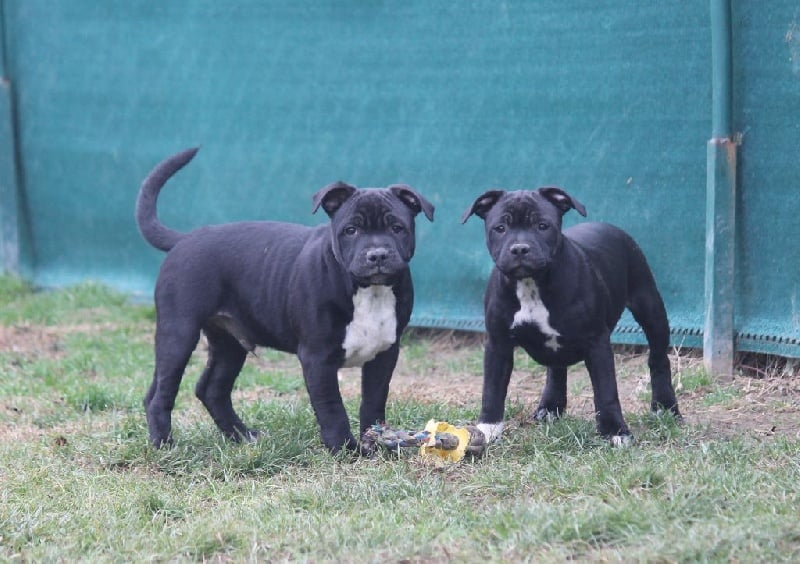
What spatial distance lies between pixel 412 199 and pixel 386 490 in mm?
1583

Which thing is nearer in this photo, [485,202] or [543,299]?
[543,299]

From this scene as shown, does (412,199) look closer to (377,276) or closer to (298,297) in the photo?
(377,276)

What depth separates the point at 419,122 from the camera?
9039 mm

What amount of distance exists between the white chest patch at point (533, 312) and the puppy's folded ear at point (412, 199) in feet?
1.86

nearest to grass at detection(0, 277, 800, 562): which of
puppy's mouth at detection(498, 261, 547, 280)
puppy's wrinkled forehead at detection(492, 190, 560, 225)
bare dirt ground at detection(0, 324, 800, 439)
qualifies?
bare dirt ground at detection(0, 324, 800, 439)

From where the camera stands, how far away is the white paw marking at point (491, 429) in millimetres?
6062

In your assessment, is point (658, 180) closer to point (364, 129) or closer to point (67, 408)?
point (364, 129)

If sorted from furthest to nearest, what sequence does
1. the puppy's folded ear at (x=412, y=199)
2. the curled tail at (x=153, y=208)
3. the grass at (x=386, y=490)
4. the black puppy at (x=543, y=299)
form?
the curled tail at (x=153, y=208)
the puppy's folded ear at (x=412, y=199)
the black puppy at (x=543, y=299)
the grass at (x=386, y=490)

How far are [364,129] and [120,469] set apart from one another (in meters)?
3.95

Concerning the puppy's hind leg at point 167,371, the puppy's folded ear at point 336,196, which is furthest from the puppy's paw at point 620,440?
the puppy's hind leg at point 167,371

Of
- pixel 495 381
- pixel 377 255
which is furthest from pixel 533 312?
pixel 377 255

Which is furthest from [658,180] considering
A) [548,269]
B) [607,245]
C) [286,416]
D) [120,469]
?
[120,469]

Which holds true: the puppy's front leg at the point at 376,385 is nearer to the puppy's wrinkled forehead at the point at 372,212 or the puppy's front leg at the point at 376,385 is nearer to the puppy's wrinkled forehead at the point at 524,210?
the puppy's wrinkled forehead at the point at 372,212

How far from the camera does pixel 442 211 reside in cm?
905
